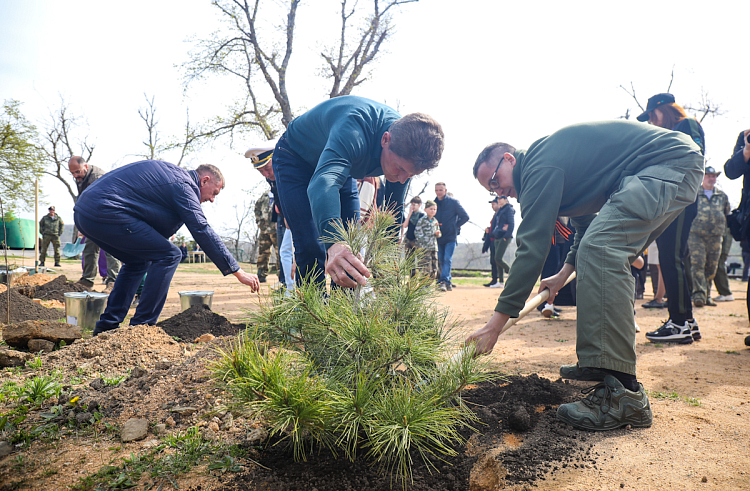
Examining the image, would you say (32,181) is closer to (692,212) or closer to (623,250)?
(623,250)

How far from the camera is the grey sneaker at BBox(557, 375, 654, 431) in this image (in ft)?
5.57

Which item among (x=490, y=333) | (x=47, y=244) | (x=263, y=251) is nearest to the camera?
(x=490, y=333)

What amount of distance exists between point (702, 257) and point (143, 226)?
7.53 metres

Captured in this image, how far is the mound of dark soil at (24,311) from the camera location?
13.3 ft

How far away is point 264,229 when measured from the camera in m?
7.73

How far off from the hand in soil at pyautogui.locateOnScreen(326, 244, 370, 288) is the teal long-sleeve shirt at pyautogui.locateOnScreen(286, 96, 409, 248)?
0.41ft

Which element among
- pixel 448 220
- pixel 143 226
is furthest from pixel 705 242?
pixel 143 226

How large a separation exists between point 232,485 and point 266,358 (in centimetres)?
42

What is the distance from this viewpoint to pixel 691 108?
59.9 ft

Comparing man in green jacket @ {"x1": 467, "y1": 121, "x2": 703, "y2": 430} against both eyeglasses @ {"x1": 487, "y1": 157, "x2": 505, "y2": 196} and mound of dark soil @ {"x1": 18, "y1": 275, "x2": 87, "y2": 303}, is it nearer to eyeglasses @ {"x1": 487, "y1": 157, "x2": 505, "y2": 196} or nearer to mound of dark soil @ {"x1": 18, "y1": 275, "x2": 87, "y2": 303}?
eyeglasses @ {"x1": 487, "y1": 157, "x2": 505, "y2": 196}

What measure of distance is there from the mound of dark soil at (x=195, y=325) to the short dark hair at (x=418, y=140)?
224cm

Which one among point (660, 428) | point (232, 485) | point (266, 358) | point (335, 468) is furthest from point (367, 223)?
point (660, 428)

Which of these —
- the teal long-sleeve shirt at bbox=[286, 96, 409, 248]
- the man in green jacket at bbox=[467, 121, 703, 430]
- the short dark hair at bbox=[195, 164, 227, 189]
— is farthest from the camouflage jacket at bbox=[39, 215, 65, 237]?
the man in green jacket at bbox=[467, 121, 703, 430]

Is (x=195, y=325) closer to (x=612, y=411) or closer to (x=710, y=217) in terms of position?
(x=612, y=411)
